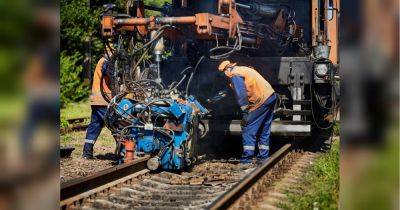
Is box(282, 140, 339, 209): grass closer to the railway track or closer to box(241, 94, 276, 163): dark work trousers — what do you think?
the railway track

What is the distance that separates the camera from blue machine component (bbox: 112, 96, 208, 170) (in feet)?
21.1

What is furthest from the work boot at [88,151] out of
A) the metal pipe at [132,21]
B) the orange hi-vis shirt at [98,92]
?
the metal pipe at [132,21]

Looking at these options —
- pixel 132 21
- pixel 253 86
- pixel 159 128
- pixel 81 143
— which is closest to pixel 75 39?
pixel 81 143

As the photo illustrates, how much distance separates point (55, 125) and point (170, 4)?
7560 mm

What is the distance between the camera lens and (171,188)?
5.77m

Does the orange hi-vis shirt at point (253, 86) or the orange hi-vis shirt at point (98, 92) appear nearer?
the orange hi-vis shirt at point (253, 86)

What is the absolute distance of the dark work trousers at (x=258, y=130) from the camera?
24.4 ft

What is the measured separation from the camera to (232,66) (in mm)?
7566

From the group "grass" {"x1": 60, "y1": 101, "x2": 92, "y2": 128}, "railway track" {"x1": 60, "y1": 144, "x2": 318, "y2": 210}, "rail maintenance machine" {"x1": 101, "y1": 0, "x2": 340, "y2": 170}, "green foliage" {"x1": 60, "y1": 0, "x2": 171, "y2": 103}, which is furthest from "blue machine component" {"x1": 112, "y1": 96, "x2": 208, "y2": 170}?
"green foliage" {"x1": 60, "y1": 0, "x2": 171, "y2": 103}

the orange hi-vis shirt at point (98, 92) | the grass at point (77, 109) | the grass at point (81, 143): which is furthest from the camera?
the grass at point (77, 109)

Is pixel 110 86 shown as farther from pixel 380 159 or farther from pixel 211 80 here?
pixel 380 159

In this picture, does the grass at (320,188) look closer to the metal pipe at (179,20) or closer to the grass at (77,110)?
the metal pipe at (179,20)

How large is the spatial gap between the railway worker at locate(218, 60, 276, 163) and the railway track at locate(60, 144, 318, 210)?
390mm

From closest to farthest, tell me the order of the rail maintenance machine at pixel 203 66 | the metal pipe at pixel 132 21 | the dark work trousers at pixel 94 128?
the rail maintenance machine at pixel 203 66
the metal pipe at pixel 132 21
the dark work trousers at pixel 94 128
